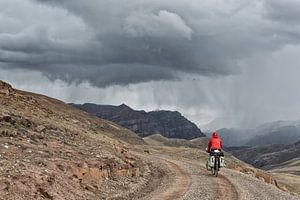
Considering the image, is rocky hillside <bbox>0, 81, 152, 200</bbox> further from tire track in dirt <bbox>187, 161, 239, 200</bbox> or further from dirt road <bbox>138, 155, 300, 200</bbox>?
tire track in dirt <bbox>187, 161, 239, 200</bbox>

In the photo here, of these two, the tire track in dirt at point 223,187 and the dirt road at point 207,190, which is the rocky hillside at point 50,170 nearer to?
the dirt road at point 207,190

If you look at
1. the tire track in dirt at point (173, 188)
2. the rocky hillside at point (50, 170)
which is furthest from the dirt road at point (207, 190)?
the rocky hillside at point (50, 170)

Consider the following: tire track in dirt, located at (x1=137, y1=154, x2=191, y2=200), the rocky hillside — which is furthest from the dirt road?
the rocky hillside

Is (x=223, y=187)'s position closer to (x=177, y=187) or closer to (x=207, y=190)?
(x=207, y=190)

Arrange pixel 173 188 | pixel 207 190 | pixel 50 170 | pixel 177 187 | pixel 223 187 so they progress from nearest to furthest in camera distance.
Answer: pixel 50 170, pixel 207 190, pixel 173 188, pixel 177 187, pixel 223 187

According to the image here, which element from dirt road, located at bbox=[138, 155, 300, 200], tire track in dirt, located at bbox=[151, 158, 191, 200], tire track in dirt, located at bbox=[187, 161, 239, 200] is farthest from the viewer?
tire track in dirt, located at bbox=[187, 161, 239, 200]

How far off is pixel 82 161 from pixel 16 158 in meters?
4.64

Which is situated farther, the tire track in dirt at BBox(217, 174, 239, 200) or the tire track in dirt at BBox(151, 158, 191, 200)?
the tire track in dirt at BBox(217, 174, 239, 200)

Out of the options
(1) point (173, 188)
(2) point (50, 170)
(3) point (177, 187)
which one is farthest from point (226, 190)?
(2) point (50, 170)

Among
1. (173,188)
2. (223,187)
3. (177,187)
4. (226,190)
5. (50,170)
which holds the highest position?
(223,187)

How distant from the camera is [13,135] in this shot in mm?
33844

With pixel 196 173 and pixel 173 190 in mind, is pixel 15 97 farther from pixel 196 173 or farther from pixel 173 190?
pixel 173 190

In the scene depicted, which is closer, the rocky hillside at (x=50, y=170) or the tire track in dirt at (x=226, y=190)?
the rocky hillside at (x=50, y=170)

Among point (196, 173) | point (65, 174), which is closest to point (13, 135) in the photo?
point (65, 174)
